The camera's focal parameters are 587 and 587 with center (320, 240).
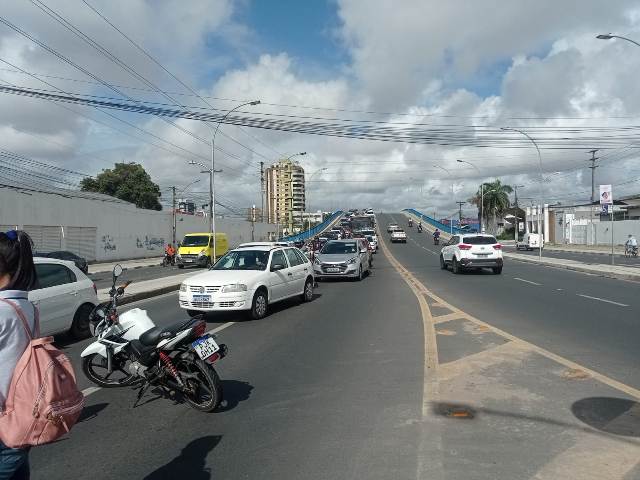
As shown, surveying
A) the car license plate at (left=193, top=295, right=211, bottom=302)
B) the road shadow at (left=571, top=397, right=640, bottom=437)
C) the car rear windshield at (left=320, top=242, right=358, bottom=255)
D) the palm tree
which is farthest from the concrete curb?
the palm tree

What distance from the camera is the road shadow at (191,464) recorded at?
4297mm

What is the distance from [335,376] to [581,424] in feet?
9.39

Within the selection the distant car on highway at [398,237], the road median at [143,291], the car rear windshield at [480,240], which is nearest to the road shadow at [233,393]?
the road median at [143,291]

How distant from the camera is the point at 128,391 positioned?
6770 millimetres

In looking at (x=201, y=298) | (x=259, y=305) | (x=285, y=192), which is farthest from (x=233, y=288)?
(x=285, y=192)

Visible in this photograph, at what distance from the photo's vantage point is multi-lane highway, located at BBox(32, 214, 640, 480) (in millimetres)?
4465

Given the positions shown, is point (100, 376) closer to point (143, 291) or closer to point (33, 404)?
point (33, 404)

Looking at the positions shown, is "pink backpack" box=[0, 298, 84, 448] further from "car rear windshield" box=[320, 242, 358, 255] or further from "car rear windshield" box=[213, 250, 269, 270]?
"car rear windshield" box=[320, 242, 358, 255]

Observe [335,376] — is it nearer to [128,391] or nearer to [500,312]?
[128,391]

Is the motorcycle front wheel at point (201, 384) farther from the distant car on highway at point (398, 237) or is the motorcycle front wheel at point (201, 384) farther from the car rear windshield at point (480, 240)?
the distant car on highway at point (398, 237)

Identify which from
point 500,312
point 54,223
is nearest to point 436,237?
point 54,223

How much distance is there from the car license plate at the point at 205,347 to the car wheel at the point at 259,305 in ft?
19.3

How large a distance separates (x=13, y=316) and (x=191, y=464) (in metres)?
2.27

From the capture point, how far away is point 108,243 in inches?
1735
